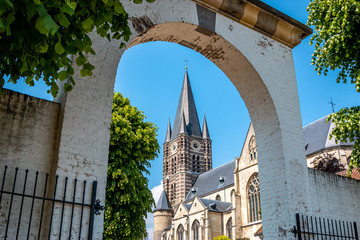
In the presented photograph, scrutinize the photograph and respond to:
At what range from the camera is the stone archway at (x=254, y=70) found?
187 inches

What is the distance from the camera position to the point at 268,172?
253 inches

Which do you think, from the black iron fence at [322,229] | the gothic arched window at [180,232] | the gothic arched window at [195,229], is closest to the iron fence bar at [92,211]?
the black iron fence at [322,229]

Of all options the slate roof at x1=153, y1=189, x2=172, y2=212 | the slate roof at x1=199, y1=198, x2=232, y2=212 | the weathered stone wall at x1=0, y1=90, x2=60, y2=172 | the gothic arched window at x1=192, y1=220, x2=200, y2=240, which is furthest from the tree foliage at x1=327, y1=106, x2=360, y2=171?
the slate roof at x1=153, y1=189, x2=172, y2=212

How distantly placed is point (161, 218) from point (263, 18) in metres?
55.7

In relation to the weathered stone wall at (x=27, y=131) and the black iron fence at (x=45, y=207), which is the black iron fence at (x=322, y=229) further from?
the weathered stone wall at (x=27, y=131)

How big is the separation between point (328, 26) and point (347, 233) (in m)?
5.50

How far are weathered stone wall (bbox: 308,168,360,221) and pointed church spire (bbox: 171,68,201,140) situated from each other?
59.4 metres

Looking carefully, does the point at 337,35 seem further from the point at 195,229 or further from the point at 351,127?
the point at 195,229

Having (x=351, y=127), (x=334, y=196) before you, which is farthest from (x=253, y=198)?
(x=334, y=196)

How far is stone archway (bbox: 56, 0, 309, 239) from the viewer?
15.6ft

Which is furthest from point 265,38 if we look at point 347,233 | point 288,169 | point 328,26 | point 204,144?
point 204,144

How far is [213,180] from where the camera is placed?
56.2 m

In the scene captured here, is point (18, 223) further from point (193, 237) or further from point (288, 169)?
point (193, 237)

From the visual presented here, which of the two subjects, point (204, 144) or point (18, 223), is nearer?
point (18, 223)
